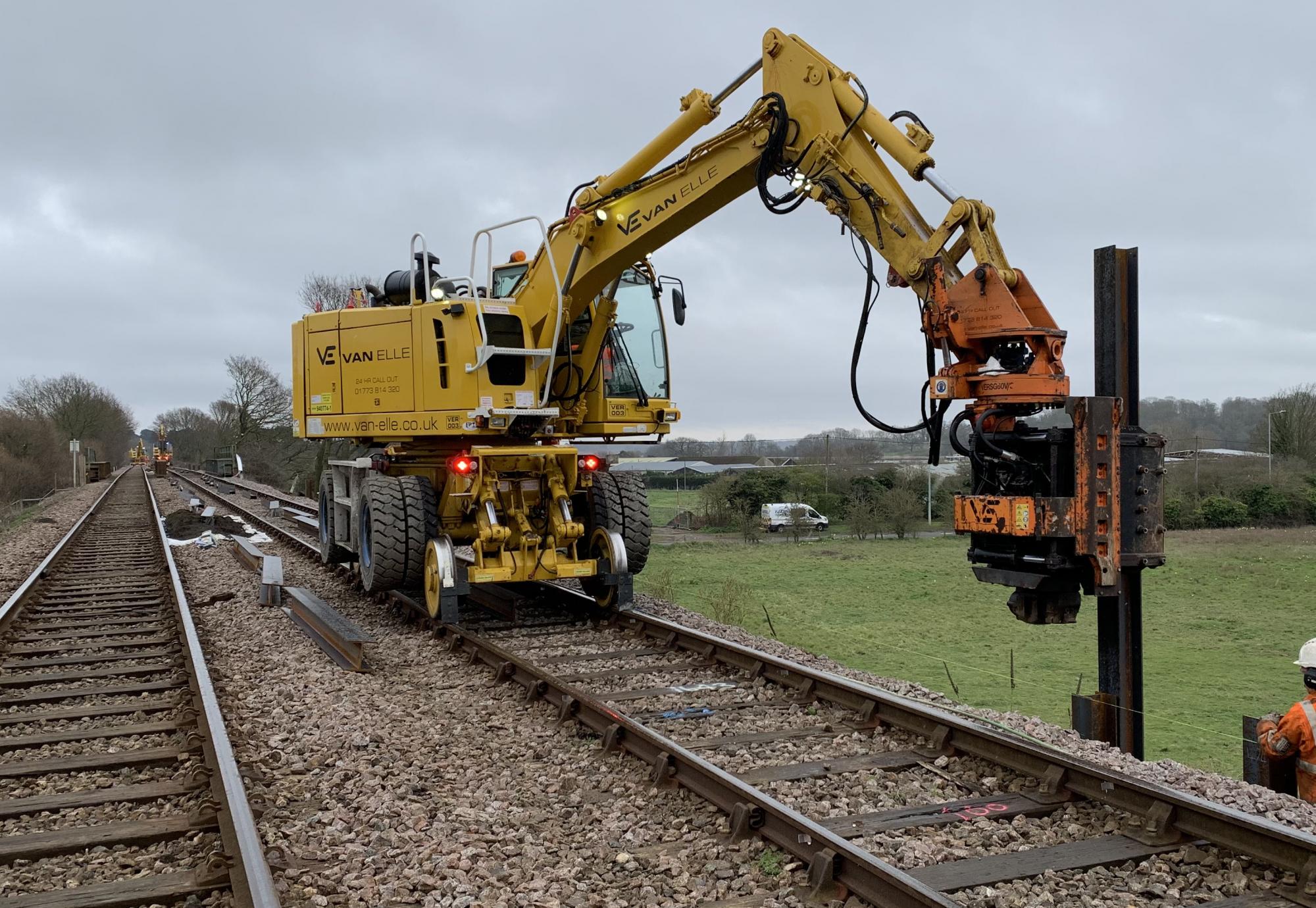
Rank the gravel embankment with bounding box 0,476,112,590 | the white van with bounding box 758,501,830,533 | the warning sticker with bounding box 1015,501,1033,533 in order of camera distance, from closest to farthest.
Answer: the warning sticker with bounding box 1015,501,1033,533
the gravel embankment with bounding box 0,476,112,590
the white van with bounding box 758,501,830,533

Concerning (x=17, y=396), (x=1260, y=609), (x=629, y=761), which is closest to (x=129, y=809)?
(x=629, y=761)

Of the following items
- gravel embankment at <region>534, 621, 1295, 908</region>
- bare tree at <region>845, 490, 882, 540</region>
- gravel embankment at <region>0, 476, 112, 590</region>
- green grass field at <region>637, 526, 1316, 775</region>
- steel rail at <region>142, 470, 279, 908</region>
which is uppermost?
steel rail at <region>142, 470, 279, 908</region>

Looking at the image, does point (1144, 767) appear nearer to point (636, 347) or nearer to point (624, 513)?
point (624, 513)

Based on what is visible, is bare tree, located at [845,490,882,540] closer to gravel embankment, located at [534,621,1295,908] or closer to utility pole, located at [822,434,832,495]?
utility pole, located at [822,434,832,495]

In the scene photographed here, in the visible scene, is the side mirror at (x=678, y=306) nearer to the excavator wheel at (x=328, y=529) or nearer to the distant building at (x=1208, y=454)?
the excavator wheel at (x=328, y=529)

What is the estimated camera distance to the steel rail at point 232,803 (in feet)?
11.5

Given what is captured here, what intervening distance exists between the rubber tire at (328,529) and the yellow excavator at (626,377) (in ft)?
0.40

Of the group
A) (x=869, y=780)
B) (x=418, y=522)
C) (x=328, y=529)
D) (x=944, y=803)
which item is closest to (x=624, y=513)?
(x=418, y=522)

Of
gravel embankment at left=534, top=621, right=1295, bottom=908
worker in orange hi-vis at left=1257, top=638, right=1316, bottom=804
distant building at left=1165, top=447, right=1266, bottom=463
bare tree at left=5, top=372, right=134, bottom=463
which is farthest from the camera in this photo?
bare tree at left=5, top=372, right=134, bottom=463

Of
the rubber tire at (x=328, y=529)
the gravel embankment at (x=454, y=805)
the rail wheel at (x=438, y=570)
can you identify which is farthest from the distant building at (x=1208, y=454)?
the gravel embankment at (x=454, y=805)

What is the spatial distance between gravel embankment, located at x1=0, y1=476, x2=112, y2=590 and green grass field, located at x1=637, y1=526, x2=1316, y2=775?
8725 millimetres

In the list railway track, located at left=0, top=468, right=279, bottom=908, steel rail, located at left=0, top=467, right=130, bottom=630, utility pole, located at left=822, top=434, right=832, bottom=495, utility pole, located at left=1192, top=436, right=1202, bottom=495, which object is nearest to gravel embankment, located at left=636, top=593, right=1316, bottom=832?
railway track, located at left=0, top=468, right=279, bottom=908

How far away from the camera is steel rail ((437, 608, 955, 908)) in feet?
11.3

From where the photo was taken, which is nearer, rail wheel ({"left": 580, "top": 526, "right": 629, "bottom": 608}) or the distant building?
rail wheel ({"left": 580, "top": 526, "right": 629, "bottom": 608})
